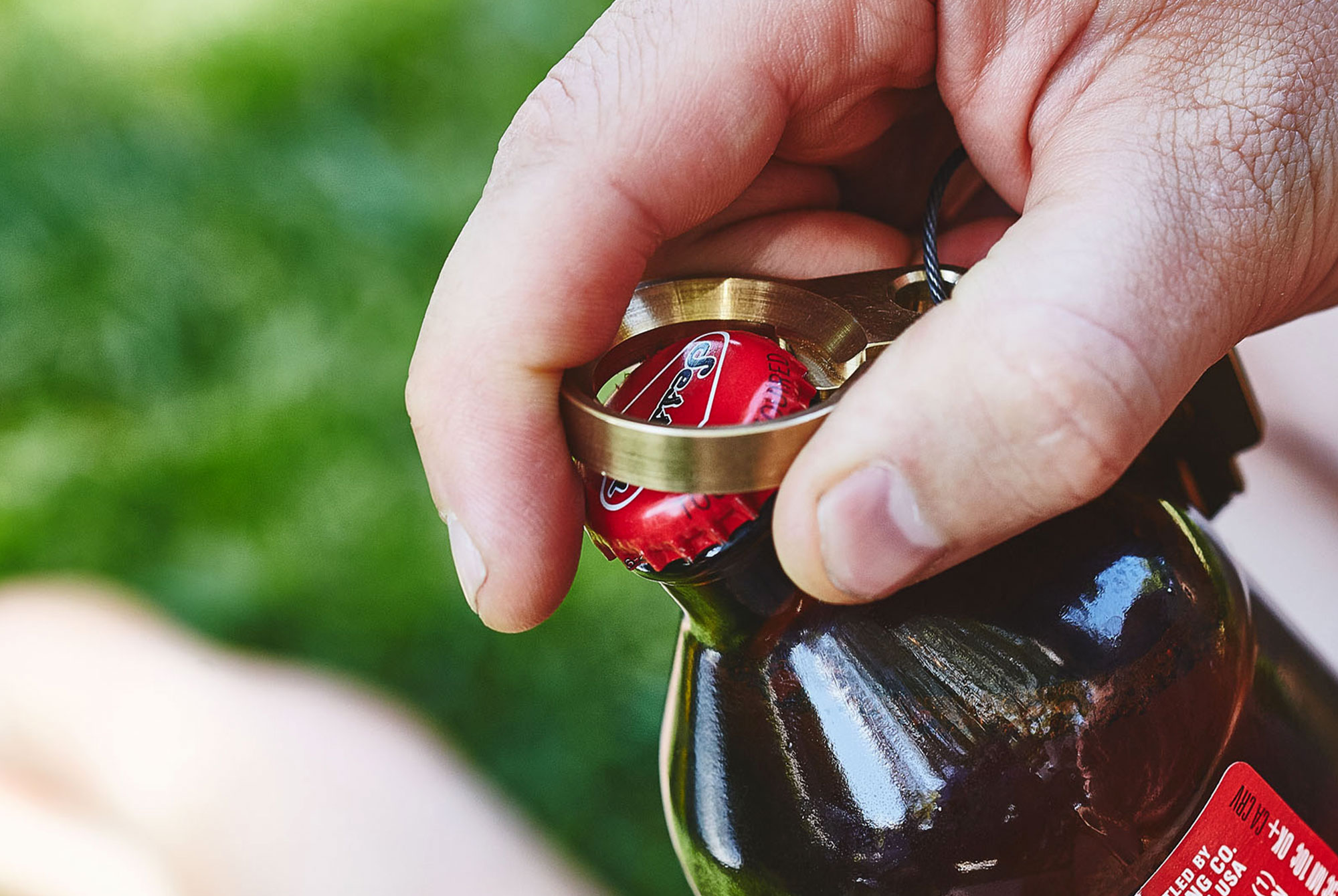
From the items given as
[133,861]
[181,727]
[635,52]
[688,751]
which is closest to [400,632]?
[181,727]

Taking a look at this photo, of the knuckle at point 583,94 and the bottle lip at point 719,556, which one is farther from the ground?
the knuckle at point 583,94

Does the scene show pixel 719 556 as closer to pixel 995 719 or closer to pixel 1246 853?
pixel 995 719

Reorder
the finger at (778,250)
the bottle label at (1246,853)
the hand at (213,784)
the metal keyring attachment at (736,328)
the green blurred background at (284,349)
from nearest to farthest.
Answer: the metal keyring attachment at (736,328), the bottle label at (1246,853), the finger at (778,250), the hand at (213,784), the green blurred background at (284,349)

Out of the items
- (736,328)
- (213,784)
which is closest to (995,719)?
(736,328)

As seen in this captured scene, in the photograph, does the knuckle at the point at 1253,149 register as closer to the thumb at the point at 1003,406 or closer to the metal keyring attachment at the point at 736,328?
the thumb at the point at 1003,406

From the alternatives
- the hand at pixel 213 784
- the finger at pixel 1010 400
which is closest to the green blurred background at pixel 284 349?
the hand at pixel 213 784

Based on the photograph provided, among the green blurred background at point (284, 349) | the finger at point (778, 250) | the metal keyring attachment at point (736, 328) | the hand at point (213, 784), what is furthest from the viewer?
the green blurred background at point (284, 349)

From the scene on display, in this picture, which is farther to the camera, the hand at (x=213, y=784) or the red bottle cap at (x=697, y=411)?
the hand at (x=213, y=784)
